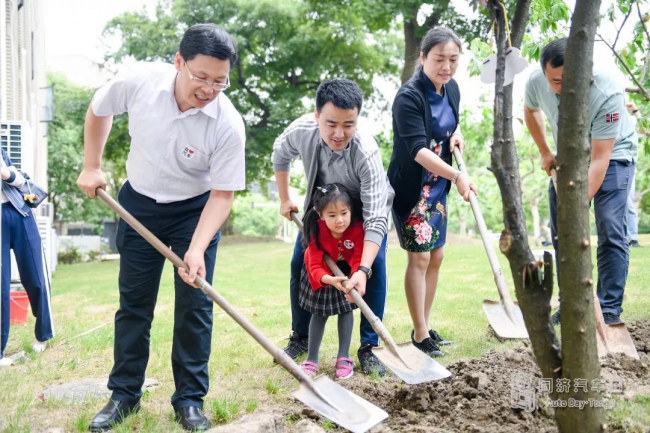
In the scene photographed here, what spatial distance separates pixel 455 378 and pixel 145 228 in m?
1.64

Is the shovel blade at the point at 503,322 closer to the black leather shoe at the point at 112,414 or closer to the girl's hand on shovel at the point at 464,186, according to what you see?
the girl's hand on shovel at the point at 464,186

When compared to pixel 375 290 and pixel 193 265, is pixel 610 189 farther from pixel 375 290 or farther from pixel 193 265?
pixel 193 265

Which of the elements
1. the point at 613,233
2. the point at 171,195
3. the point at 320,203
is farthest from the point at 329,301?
the point at 613,233

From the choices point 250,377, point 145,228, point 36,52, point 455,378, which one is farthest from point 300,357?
point 36,52

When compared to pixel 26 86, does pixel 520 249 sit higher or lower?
lower

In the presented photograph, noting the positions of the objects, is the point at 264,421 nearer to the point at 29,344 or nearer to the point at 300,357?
the point at 300,357

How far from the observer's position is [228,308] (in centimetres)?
286

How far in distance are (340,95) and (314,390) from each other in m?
1.41

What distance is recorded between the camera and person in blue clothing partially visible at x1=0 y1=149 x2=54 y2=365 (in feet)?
15.0

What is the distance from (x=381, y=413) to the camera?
9.03 feet

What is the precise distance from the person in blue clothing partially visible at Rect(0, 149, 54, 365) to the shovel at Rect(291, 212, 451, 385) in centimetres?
262

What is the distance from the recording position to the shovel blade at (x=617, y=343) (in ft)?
11.2

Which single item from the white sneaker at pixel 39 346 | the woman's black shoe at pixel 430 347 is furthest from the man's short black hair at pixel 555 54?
the white sneaker at pixel 39 346

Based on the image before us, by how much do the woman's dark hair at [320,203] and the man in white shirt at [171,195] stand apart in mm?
685
